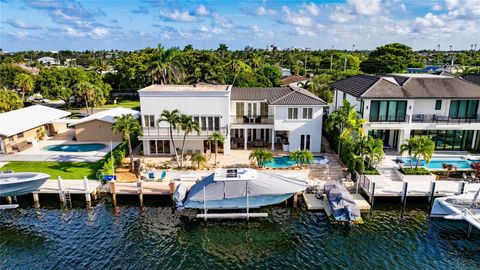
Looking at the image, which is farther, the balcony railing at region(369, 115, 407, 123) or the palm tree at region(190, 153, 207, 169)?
the balcony railing at region(369, 115, 407, 123)

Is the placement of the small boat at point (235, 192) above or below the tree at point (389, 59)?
below

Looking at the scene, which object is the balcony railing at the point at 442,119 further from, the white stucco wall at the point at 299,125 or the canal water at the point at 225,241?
the canal water at the point at 225,241

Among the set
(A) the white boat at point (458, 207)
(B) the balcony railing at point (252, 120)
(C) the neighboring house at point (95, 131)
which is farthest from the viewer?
(C) the neighboring house at point (95, 131)

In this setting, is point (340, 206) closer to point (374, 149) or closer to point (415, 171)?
point (374, 149)

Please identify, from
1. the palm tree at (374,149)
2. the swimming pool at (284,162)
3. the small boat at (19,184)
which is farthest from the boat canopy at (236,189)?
the small boat at (19,184)

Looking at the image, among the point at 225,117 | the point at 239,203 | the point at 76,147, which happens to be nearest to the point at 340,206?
the point at 239,203

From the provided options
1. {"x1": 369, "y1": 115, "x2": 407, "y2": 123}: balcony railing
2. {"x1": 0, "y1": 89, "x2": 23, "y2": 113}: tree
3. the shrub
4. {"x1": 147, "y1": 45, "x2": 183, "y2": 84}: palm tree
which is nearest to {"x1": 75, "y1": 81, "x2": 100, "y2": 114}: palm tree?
{"x1": 0, "y1": 89, "x2": 23, "y2": 113}: tree

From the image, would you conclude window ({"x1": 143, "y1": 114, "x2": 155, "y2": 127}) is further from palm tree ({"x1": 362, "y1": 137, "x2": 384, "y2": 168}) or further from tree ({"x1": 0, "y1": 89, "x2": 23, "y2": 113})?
tree ({"x1": 0, "y1": 89, "x2": 23, "y2": 113})

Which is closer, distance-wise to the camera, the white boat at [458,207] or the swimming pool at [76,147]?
the white boat at [458,207]

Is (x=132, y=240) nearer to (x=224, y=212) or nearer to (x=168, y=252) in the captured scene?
(x=168, y=252)
